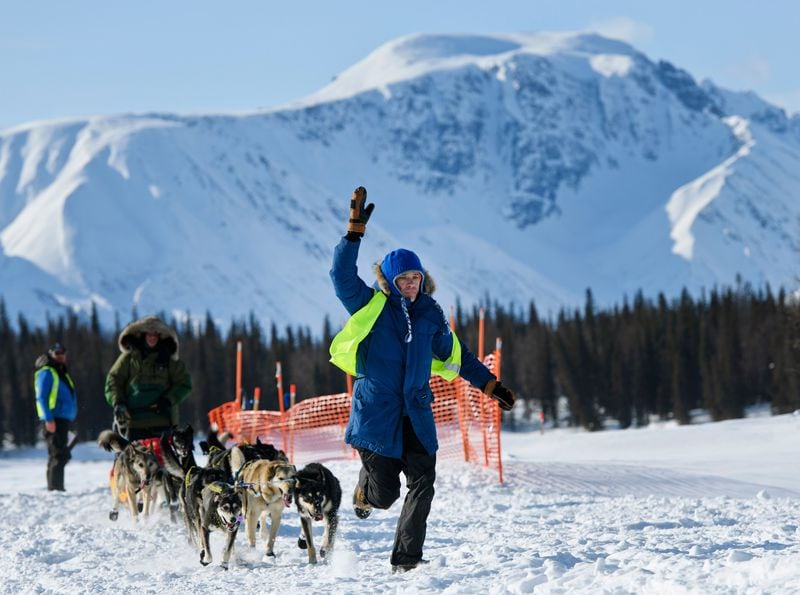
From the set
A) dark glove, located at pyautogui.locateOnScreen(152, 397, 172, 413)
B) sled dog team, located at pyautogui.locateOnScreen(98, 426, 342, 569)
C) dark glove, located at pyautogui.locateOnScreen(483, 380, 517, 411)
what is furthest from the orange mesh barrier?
dark glove, located at pyautogui.locateOnScreen(483, 380, 517, 411)

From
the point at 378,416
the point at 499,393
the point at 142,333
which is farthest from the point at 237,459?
the point at 499,393

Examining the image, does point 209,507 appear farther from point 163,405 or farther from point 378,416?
point 163,405

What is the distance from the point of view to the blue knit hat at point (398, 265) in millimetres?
7523

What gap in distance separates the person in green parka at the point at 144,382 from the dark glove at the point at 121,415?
0.02m

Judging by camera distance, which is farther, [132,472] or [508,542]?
[132,472]

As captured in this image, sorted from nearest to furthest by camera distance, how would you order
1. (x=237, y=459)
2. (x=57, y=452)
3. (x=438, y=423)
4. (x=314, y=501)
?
1. (x=314, y=501)
2. (x=237, y=459)
3. (x=57, y=452)
4. (x=438, y=423)

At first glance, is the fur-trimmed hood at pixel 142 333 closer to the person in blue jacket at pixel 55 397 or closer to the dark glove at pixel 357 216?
the person in blue jacket at pixel 55 397

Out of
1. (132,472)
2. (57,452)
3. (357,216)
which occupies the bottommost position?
(132,472)

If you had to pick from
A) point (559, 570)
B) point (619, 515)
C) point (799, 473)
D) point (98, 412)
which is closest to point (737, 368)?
point (98, 412)

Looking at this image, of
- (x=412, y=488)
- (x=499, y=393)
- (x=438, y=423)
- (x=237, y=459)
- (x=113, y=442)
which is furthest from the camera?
(x=438, y=423)

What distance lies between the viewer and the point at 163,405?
12.0 m

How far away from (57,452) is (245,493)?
24.1ft

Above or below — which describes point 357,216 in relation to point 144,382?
above

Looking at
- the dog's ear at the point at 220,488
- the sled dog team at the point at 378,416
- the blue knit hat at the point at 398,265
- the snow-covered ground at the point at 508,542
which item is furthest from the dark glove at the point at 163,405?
the blue knit hat at the point at 398,265
